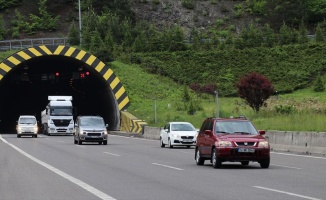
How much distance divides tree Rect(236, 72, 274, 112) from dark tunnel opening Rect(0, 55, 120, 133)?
13.8 meters

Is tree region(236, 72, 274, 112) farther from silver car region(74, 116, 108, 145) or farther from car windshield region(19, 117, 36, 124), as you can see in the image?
silver car region(74, 116, 108, 145)

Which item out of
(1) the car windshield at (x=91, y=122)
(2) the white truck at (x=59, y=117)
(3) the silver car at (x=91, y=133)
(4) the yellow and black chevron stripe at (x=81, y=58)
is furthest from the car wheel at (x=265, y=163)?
(4) the yellow and black chevron stripe at (x=81, y=58)

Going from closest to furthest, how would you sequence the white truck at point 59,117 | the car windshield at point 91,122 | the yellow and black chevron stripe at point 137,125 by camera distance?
1. the car windshield at point 91,122
2. the yellow and black chevron stripe at point 137,125
3. the white truck at point 59,117

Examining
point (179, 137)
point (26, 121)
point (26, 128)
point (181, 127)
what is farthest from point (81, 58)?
point (179, 137)

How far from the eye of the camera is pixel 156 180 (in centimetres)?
1992

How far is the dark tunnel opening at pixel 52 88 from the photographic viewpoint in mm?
77000

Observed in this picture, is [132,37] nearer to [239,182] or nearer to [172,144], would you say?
[172,144]

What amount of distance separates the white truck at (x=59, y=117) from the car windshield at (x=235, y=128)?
145 feet

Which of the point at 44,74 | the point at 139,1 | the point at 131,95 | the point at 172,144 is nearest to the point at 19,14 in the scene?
the point at 139,1

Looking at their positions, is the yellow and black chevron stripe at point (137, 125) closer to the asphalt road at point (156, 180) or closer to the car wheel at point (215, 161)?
the asphalt road at point (156, 180)

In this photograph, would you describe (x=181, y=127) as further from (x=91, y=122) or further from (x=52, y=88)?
(x=52, y=88)

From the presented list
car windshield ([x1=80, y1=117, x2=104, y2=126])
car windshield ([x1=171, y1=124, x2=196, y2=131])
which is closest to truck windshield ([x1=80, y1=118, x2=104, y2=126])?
car windshield ([x1=80, y1=117, x2=104, y2=126])

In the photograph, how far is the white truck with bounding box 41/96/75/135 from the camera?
68625 mm

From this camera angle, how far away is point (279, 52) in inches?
3428
